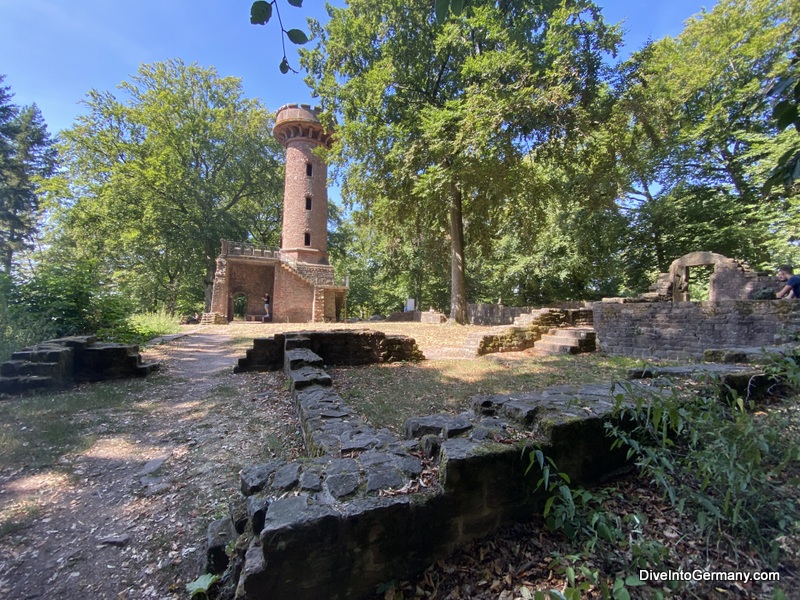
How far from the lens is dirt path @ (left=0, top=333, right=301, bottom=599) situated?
1952 mm

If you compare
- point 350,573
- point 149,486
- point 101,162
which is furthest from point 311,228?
point 350,573

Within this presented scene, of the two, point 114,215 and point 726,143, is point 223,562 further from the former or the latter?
point 114,215

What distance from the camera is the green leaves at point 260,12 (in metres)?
1.59

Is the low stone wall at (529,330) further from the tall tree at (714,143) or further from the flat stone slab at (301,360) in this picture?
the tall tree at (714,143)

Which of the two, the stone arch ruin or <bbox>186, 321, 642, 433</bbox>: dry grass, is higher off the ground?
the stone arch ruin

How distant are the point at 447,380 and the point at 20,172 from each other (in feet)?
129

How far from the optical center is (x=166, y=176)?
22516 mm

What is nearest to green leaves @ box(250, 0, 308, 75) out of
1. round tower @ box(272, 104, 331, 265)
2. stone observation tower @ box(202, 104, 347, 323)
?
stone observation tower @ box(202, 104, 347, 323)

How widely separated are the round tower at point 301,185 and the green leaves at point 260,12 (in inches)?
866

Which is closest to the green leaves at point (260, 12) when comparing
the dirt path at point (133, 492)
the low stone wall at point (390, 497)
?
the low stone wall at point (390, 497)

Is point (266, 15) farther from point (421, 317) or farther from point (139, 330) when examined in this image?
point (421, 317)

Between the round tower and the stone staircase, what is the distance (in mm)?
16935

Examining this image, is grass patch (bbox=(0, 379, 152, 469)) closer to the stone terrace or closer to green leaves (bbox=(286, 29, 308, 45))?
the stone terrace

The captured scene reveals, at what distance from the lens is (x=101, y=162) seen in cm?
2300
